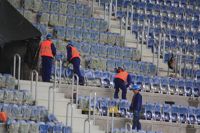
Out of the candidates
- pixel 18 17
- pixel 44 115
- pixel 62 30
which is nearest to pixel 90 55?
pixel 62 30

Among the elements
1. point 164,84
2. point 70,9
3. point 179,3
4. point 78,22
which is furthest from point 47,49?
point 179,3

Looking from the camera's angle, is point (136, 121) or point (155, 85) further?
point (155, 85)

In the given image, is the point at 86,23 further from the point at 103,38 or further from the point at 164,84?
the point at 164,84

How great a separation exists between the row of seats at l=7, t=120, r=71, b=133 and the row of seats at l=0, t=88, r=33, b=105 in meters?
1.61

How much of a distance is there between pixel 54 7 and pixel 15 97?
8.35 metres

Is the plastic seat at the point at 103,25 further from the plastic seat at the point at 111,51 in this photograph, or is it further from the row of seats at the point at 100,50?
the plastic seat at the point at 111,51

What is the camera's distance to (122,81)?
2539 centimetres

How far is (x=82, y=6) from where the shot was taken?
30.7 metres

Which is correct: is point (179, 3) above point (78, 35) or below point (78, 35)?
above

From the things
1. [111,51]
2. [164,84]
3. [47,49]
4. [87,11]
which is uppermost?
[87,11]

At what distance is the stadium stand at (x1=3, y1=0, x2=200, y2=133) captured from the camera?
23433 millimetres

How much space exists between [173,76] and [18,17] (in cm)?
543

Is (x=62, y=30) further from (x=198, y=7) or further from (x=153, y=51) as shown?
(x=198, y=7)

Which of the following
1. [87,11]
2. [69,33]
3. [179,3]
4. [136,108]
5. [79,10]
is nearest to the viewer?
[136,108]
